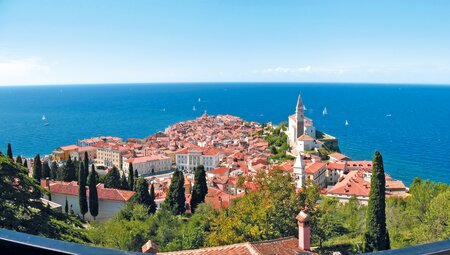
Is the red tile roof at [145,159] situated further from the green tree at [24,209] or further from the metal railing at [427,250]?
the metal railing at [427,250]

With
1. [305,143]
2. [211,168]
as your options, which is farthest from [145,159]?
[305,143]

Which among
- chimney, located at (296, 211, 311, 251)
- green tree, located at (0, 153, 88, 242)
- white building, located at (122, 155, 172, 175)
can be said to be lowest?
white building, located at (122, 155, 172, 175)

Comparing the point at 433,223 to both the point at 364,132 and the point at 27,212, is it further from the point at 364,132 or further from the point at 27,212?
the point at 364,132

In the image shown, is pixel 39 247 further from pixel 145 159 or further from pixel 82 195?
pixel 145 159

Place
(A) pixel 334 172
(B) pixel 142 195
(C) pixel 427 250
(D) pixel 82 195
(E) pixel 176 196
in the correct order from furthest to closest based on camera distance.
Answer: (A) pixel 334 172
(D) pixel 82 195
(E) pixel 176 196
(B) pixel 142 195
(C) pixel 427 250

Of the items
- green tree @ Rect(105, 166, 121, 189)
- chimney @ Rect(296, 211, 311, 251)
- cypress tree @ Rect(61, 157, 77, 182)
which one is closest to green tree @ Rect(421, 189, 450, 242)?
chimney @ Rect(296, 211, 311, 251)

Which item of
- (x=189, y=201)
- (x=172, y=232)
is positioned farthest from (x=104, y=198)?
(x=172, y=232)

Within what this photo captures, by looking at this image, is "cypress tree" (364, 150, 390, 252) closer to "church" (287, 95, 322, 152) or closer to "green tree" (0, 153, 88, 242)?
"green tree" (0, 153, 88, 242)
